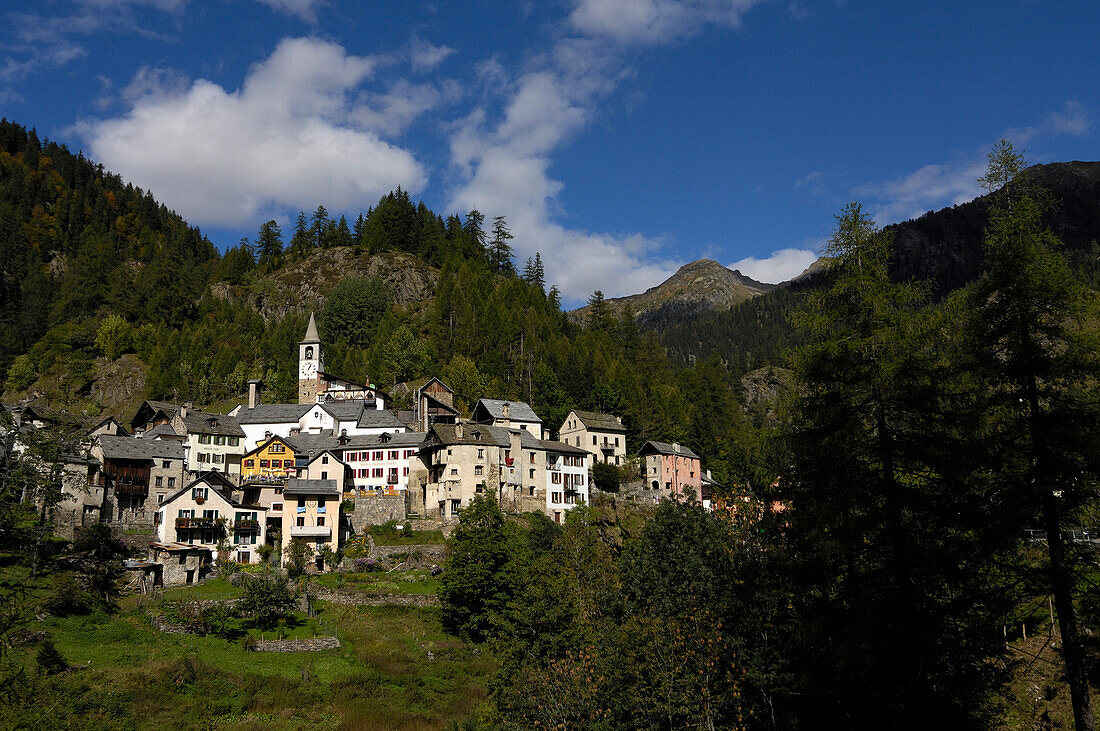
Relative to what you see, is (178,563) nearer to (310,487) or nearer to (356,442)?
(310,487)

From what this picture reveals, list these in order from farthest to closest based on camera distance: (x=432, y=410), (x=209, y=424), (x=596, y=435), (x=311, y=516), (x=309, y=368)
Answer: (x=309, y=368) → (x=596, y=435) → (x=432, y=410) → (x=209, y=424) → (x=311, y=516)

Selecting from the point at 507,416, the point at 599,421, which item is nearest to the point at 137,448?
the point at 507,416

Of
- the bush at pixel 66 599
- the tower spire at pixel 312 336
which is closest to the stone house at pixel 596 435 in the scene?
the tower spire at pixel 312 336

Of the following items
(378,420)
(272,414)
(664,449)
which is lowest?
(664,449)

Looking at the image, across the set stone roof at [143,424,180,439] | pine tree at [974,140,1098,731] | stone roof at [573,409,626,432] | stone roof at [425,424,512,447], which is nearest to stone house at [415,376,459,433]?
stone roof at [425,424,512,447]

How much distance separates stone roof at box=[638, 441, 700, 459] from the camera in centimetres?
9006

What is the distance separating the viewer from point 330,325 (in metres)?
134

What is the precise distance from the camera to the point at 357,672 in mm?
43750

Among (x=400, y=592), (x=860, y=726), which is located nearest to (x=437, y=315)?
(x=400, y=592)

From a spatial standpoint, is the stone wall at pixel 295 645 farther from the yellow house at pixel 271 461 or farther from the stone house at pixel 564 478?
the stone house at pixel 564 478

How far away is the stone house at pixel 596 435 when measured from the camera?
88250mm

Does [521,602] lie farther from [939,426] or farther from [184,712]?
[939,426]

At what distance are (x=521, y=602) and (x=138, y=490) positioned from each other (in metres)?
A: 48.1

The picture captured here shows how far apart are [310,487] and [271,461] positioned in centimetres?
1093
